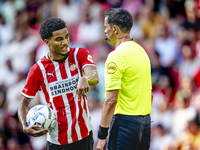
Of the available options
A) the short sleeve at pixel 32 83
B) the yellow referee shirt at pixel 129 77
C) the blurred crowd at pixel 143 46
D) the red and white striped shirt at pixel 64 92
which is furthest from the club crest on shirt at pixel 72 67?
the blurred crowd at pixel 143 46

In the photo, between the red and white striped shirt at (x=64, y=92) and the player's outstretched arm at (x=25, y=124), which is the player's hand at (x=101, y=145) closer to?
the red and white striped shirt at (x=64, y=92)

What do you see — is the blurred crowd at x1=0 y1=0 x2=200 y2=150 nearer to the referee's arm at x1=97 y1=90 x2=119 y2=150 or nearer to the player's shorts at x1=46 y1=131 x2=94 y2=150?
the player's shorts at x1=46 y1=131 x2=94 y2=150

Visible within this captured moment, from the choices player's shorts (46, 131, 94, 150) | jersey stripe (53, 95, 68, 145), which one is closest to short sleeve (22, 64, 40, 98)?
jersey stripe (53, 95, 68, 145)

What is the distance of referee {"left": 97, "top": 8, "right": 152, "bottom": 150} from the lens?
3307 millimetres

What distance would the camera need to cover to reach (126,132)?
3.41 metres

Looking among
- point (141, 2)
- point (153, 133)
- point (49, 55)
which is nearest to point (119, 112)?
point (49, 55)

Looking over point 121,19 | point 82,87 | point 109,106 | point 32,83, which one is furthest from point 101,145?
point 121,19

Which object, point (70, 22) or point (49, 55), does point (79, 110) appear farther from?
point (70, 22)

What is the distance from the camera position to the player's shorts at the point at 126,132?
134 inches

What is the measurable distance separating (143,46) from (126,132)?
4.32m

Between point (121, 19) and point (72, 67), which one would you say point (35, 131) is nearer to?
point (72, 67)

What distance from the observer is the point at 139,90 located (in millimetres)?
3420

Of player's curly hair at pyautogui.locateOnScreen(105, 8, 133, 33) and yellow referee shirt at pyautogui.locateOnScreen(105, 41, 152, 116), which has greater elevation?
player's curly hair at pyautogui.locateOnScreen(105, 8, 133, 33)

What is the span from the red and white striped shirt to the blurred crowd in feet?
10.2
